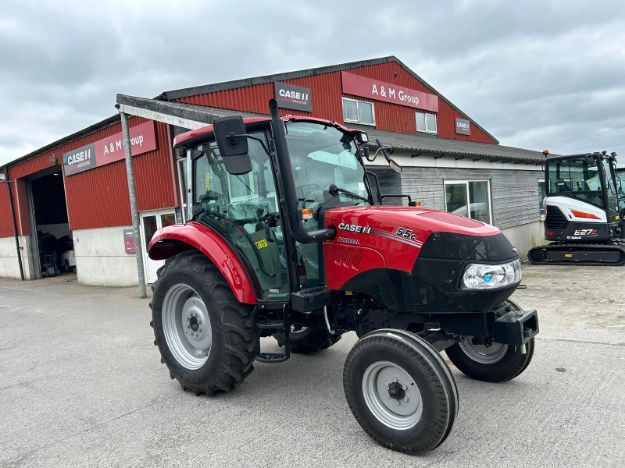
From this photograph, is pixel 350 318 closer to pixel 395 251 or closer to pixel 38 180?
pixel 395 251

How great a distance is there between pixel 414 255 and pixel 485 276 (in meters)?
0.47

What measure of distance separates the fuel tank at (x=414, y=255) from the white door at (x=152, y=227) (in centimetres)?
821

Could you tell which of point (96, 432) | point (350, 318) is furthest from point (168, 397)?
point (350, 318)

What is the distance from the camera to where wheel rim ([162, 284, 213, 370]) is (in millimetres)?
4301

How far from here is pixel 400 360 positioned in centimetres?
296

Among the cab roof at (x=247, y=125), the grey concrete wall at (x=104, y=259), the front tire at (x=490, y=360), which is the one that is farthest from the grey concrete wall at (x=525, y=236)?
the cab roof at (x=247, y=125)

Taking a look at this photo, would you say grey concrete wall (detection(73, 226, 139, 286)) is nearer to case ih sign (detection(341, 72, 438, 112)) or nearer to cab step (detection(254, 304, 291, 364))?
case ih sign (detection(341, 72, 438, 112))

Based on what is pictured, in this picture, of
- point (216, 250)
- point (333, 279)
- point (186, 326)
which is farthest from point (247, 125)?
point (186, 326)

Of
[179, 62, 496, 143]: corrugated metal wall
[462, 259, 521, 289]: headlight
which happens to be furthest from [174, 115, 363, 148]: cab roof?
[179, 62, 496, 143]: corrugated metal wall

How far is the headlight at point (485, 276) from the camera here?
304 cm

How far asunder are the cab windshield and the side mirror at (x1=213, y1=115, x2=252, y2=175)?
1.74ft

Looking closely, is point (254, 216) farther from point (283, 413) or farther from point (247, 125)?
point (283, 413)

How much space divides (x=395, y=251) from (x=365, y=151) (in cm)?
159

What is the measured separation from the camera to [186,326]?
175 inches
